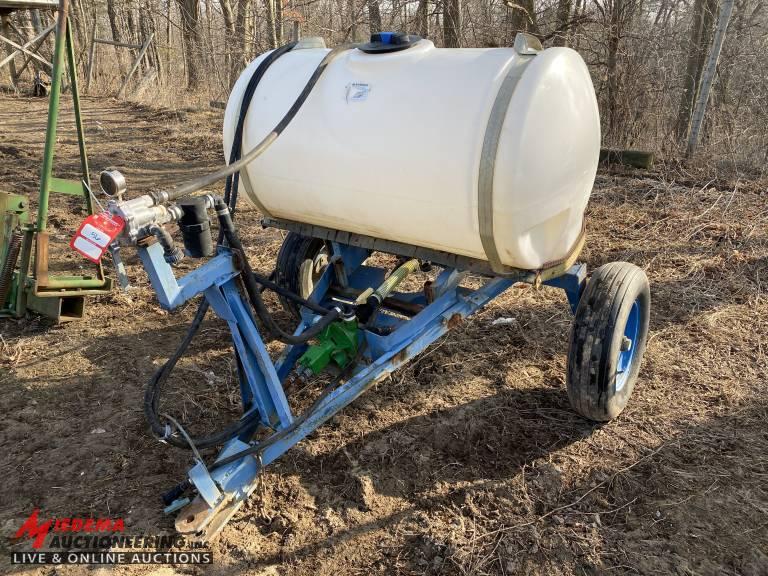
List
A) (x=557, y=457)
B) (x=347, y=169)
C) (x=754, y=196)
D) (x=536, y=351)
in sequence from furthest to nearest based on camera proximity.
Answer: (x=754, y=196) < (x=536, y=351) < (x=557, y=457) < (x=347, y=169)

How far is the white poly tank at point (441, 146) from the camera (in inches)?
93.0

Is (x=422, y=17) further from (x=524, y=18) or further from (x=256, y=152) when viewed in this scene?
(x=256, y=152)

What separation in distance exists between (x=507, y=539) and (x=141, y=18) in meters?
20.3

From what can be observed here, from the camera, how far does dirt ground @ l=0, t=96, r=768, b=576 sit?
8.05 ft

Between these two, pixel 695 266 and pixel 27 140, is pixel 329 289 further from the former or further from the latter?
pixel 27 140

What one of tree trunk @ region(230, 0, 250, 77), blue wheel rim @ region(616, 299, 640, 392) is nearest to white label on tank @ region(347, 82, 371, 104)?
blue wheel rim @ region(616, 299, 640, 392)

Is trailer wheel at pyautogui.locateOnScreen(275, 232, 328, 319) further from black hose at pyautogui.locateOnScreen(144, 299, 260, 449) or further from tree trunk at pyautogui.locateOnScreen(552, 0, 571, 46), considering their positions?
tree trunk at pyautogui.locateOnScreen(552, 0, 571, 46)

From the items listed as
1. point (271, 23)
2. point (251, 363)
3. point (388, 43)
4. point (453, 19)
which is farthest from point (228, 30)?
point (251, 363)

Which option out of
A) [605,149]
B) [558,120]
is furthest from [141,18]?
[558,120]

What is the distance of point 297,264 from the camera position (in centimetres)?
390

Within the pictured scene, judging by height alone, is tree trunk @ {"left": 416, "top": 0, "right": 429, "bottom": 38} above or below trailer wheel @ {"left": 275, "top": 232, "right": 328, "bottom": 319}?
above

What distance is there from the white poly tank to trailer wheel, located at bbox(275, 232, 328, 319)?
0.89 meters

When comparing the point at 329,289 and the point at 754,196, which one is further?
the point at 754,196

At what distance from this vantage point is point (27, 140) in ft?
31.1
